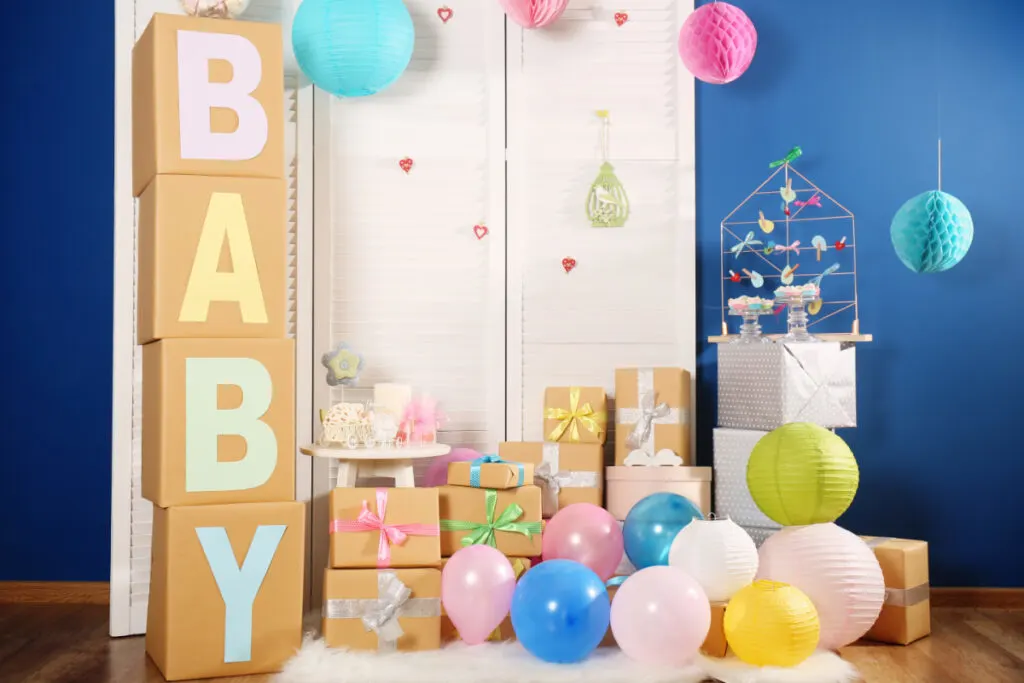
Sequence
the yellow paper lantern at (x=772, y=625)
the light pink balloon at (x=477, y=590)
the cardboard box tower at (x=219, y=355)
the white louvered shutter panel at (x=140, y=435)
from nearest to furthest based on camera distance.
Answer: the yellow paper lantern at (x=772, y=625) < the cardboard box tower at (x=219, y=355) < the light pink balloon at (x=477, y=590) < the white louvered shutter panel at (x=140, y=435)

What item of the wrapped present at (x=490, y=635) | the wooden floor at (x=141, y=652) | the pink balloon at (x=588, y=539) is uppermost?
the pink balloon at (x=588, y=539)

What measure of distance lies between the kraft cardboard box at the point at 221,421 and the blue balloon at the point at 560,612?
2.39 feet

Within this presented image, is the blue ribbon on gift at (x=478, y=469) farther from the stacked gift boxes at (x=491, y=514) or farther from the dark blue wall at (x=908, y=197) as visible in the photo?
the dark blue wall at (x=908, y=197)

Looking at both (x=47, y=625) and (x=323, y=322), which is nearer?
(x=47, y=625)

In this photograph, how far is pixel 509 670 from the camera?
2.61 meters

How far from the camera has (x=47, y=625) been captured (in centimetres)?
318

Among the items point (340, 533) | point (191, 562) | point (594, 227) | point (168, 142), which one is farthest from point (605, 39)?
point (191, 562)

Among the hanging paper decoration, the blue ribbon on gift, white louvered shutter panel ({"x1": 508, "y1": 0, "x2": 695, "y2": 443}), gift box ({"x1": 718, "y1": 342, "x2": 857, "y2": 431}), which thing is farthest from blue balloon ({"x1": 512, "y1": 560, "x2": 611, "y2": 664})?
the hanging paper decoration

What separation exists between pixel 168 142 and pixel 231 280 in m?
0.41

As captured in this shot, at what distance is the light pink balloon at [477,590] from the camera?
275 cm

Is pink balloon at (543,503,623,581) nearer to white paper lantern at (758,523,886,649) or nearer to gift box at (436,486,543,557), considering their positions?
gift box at (436,486,543,557)

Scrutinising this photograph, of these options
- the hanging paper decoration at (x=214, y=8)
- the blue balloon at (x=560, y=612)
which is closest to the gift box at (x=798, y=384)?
the blue balloon at (x=560, y=612)

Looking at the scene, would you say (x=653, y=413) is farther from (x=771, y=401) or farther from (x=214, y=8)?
(x=214, y=8)

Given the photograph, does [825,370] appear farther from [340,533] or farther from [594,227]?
[340,533]
